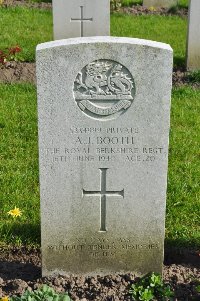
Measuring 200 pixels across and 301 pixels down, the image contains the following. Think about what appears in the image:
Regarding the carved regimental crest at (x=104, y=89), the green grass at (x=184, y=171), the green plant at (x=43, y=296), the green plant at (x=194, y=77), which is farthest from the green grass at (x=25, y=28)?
the green plant at (x=43, y=296)

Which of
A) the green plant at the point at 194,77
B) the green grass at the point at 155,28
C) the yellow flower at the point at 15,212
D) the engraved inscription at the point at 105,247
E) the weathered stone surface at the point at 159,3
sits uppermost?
the weathered stone surface at the point at 159,3

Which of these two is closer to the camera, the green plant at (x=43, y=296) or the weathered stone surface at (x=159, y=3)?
the green plant at (x=43, y=296)

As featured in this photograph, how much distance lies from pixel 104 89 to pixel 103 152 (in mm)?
395

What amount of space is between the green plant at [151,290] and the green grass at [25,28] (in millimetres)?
5660

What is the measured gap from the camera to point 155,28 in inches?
438

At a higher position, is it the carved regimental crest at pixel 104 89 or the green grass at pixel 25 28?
the carved regimental crest at pixel 104 89

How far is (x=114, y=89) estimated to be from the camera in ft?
11.3

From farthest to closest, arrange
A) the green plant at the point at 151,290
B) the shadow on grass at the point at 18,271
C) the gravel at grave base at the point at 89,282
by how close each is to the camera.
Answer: the shadow on grass at the point at 18,271
the gravel at grave base at the point at 89,282
the green plant at the point at 151,290

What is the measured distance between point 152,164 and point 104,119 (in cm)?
42

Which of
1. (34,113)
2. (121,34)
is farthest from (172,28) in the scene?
(34,113)

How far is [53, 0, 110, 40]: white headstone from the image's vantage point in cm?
884

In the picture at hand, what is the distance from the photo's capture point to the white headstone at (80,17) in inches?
348

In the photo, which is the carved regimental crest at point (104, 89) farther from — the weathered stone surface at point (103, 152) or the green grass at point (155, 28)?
the green grass at point (155, 28)

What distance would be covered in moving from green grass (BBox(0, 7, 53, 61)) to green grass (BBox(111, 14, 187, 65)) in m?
1.27
